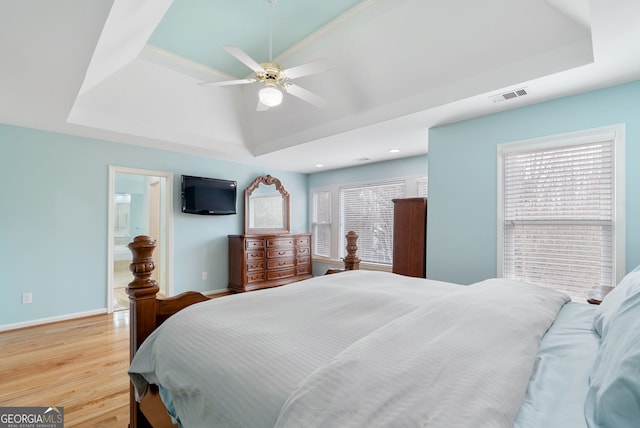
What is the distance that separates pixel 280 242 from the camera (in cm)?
533

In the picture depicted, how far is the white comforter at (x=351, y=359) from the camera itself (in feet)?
2.14

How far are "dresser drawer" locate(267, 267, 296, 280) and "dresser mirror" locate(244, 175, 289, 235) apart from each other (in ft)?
2.59

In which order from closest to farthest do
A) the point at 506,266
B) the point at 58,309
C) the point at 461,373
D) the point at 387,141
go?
1. the point at 461,373
2. the point at 506,266
3. the point at 58,309
4. the point at 387,141

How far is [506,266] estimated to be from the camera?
289 centimetres

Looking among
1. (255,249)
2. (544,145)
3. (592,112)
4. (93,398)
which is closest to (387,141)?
(544,145)

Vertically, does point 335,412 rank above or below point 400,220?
below

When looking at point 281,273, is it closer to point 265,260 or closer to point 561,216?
point 265,260

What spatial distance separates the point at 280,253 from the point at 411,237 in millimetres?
2568

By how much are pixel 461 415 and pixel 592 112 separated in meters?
2.98

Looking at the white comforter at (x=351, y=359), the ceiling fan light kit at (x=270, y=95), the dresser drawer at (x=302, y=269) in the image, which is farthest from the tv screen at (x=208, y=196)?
the white comforter at (x=351, y=359)

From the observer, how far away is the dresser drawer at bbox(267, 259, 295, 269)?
518 cm

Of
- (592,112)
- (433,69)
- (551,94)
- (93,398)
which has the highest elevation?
(433,69)

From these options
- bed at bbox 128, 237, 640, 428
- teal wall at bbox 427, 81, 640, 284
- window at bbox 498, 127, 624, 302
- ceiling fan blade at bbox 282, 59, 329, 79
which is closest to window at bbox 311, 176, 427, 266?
teal wall at bbox 427, 81, 640, 284

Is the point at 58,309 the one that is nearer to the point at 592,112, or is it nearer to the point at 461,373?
the point at 461,373
